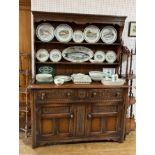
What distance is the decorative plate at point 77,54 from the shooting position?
2.96m

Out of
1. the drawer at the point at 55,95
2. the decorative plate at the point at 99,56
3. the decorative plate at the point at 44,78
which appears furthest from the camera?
the decorative plate at the point at 99,56

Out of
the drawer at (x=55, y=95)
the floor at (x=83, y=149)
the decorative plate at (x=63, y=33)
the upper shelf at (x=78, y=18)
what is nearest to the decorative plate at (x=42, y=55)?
the decorative plate at (x=63, y=33)

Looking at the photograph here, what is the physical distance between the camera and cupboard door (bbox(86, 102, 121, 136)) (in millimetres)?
2717

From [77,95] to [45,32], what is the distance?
101cm

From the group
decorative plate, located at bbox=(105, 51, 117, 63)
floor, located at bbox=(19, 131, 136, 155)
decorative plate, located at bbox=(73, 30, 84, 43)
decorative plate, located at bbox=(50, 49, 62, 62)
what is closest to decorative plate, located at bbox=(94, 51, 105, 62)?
decorative plate, located at bbox=(105, 51, 117, 63)

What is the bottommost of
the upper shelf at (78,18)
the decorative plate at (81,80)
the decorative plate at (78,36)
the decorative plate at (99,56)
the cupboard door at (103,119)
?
the cupboard door at (103,119)

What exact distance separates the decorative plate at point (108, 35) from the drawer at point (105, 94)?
2.48 ft

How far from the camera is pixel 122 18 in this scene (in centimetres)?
283

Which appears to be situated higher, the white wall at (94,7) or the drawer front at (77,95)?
the white wall at (94,7)

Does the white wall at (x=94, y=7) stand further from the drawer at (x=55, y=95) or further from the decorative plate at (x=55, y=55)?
the drawer at (x=55, y=95)
